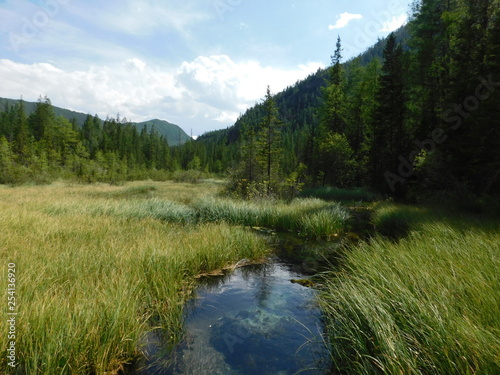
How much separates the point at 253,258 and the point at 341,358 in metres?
4.72

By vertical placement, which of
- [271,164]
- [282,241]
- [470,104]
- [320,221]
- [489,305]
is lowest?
[282,241]

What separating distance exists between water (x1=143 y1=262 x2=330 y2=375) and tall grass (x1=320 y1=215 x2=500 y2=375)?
49 cm

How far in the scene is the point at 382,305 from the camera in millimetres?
3316

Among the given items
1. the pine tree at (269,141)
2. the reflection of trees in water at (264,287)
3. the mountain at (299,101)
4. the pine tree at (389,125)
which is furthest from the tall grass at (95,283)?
the mountain at (299,101)

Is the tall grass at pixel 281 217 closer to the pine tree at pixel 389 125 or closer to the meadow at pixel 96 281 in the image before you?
the meadow at pixel 96 281

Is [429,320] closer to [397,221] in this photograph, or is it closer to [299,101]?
[397,221]

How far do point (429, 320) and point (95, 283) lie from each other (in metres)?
4.82

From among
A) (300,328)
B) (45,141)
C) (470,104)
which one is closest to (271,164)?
(470,104)

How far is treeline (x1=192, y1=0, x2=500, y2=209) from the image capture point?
12727 mm

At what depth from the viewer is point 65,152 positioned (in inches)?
2035

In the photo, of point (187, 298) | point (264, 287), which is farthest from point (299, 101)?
point (187, 298)

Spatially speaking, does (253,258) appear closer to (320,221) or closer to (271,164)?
(320,221)

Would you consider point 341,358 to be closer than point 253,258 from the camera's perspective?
Yes

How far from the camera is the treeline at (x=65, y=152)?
34969 mm
